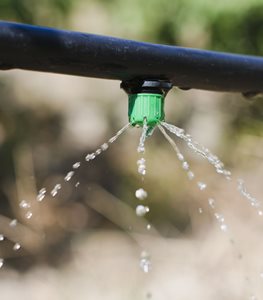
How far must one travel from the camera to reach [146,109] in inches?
48.5

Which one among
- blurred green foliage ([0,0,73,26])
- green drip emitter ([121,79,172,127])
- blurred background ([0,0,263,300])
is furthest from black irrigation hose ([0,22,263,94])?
blurred green foliage ([0,0,73,26])

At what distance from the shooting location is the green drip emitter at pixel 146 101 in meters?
1.23

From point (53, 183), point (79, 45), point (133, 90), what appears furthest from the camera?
point (53, 183)

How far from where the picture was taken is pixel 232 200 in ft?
15.4

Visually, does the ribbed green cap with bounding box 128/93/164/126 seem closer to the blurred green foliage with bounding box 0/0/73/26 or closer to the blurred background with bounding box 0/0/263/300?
the blurred background with bounding box 0/0/263/300

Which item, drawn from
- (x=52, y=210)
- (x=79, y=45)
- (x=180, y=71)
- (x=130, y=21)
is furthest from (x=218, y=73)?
(x=52, y=210)

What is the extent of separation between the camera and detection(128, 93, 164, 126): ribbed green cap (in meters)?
1.23

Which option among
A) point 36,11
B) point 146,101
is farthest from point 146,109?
point 36,11

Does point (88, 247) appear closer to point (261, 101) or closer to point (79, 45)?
point (261, 101)

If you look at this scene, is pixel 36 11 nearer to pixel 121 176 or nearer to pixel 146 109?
pixel 121 176

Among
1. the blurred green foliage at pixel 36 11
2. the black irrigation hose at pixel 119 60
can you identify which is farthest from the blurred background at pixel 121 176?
the black irrigation hose at pixel 119 60

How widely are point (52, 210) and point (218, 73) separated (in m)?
3.61

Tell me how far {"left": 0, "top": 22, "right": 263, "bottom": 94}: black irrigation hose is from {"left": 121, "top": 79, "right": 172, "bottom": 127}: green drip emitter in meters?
0.01

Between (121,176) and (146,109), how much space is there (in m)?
3.70
